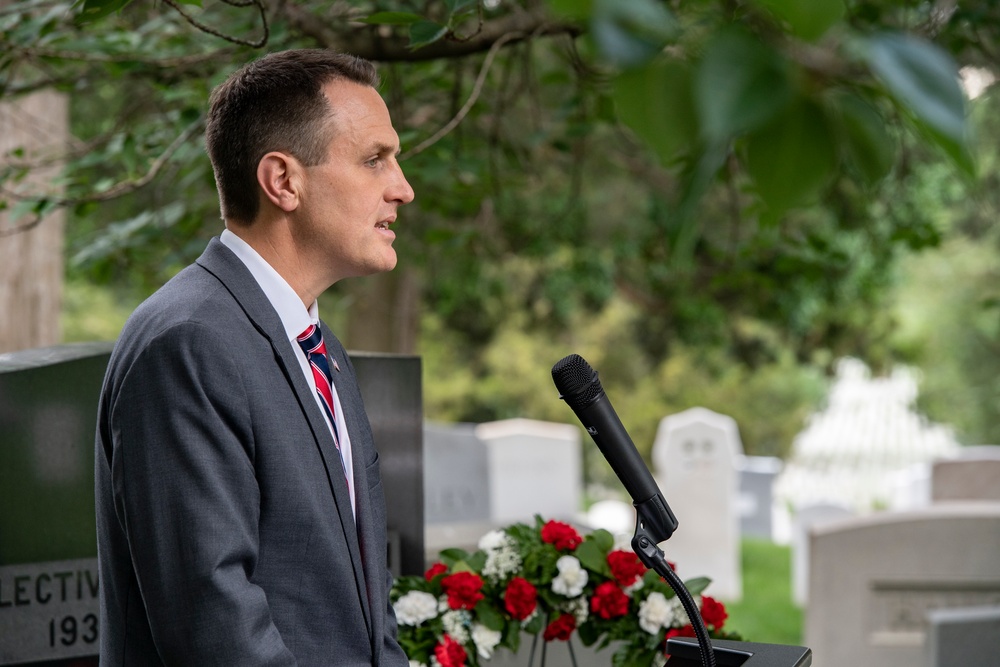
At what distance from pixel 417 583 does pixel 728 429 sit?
6.97 m

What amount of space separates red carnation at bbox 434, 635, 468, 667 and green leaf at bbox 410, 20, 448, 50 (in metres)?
1.59

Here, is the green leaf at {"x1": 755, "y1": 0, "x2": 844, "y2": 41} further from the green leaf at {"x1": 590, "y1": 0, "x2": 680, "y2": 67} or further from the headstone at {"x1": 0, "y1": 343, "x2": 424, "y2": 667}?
the headstone at {"x1": 0, "y1": 343, "x2": 424, "y2": 667}

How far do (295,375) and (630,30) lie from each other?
1.24 m

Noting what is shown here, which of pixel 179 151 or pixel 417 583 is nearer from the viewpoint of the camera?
pixel 417 583

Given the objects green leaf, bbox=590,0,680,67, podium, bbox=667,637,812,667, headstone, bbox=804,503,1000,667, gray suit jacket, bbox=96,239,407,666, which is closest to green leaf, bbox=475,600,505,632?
podium, bbox=667,637,812,667

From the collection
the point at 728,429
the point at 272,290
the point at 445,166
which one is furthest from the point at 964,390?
the point at 272,290

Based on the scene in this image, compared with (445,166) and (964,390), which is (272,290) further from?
(964,390)

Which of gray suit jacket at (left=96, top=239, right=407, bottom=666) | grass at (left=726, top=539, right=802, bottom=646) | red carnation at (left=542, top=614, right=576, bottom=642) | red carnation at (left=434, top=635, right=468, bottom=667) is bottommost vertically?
grass at (left=726, top=539, right=802, bottom=646)

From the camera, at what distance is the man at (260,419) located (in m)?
1.50

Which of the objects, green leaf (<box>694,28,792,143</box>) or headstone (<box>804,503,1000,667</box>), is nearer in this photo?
green leaf (<box>694,28,792,143</box>)

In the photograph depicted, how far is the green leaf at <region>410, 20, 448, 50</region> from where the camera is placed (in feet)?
6.59

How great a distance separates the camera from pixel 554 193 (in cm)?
938

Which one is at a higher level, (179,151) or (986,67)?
(986,67)

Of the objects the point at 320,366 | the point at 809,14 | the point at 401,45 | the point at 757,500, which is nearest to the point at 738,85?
the point at 809,14
